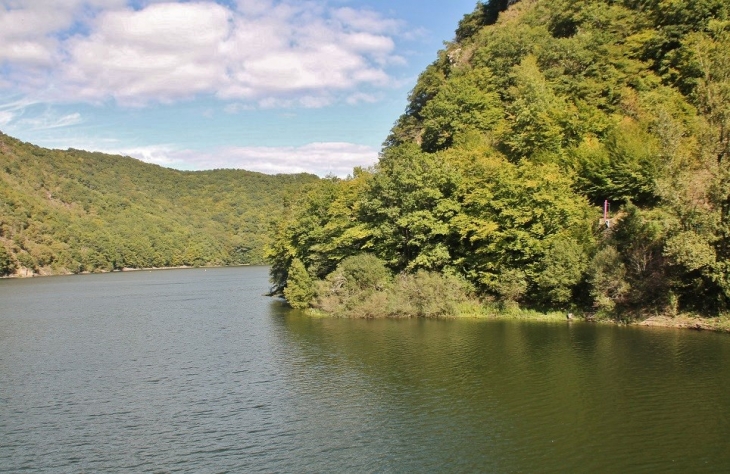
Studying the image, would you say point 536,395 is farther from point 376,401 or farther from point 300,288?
point 300,288

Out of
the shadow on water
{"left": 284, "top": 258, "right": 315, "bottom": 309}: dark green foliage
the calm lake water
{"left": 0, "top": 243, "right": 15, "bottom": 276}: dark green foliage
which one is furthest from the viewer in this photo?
{"left": 0, "top": 243, "right": 15, "bottom": 276}: dark green foliage

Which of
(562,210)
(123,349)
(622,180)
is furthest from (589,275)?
(123,349)

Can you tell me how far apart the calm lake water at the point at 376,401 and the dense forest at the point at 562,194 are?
499 cm

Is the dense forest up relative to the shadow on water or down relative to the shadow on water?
up

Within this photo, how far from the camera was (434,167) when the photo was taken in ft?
181

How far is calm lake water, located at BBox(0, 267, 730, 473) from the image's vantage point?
20.0 metres

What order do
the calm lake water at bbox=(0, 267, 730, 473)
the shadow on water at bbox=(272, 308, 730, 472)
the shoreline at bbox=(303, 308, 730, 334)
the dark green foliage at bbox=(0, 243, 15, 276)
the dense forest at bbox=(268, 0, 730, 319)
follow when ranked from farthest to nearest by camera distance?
the dark green foliage at bbox=(0, 243, 15, 276)
the dense forest at bbox=(268, 0, 730, 319)
the shoreline at bbox=(303, 308, 730, 334)
the calm lake water at bbox=(0, 267, 730, 473)
the shadow on water at bbox=(272, 308, 730, 472)

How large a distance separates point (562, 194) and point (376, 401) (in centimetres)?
2982

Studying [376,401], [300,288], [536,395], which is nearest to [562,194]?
[536,395]

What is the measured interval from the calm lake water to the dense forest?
499cm

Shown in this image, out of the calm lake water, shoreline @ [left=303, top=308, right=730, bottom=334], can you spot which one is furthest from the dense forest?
the calm lake water

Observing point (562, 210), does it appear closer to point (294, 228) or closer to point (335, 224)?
point (335, 224)

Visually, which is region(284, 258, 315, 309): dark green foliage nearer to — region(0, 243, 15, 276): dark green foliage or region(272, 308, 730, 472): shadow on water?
region(272, 308, 730, 472): shadow on water

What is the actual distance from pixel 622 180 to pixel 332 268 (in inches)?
1243
